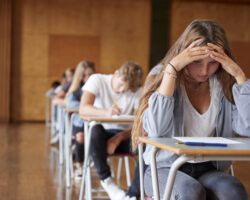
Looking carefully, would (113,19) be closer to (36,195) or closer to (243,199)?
(36,195)

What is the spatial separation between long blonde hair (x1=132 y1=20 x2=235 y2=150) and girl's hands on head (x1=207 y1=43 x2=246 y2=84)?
4 cm

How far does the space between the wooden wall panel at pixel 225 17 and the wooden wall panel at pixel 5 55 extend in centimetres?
388

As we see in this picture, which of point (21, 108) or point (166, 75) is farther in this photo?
point (21, 108)

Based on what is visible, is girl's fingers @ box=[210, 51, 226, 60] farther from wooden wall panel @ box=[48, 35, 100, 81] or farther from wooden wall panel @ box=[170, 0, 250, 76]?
wooden wall panel @ box=[170, 0, 250, 76]

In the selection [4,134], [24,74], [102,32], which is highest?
[102,32]

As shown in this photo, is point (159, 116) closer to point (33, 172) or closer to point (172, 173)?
point (172, 173)

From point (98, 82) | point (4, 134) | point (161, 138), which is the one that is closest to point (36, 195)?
point (98, 82)

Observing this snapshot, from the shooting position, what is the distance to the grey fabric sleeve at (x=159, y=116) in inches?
81.4

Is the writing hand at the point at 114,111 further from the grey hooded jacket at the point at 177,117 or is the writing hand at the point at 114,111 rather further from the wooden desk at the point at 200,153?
the wooden desk at the point at 200,153

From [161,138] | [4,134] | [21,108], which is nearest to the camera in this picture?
[161,138]

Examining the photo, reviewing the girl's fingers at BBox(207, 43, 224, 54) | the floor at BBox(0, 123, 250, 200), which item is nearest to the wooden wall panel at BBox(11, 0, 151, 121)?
the floor at BBox(0, 123, 250, 200)

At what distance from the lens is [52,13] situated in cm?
1197

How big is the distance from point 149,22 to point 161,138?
410 inches

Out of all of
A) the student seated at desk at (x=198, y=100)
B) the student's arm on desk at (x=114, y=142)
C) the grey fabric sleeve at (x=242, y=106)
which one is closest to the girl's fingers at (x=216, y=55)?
the student seated at desk at (x=198, y=100)
